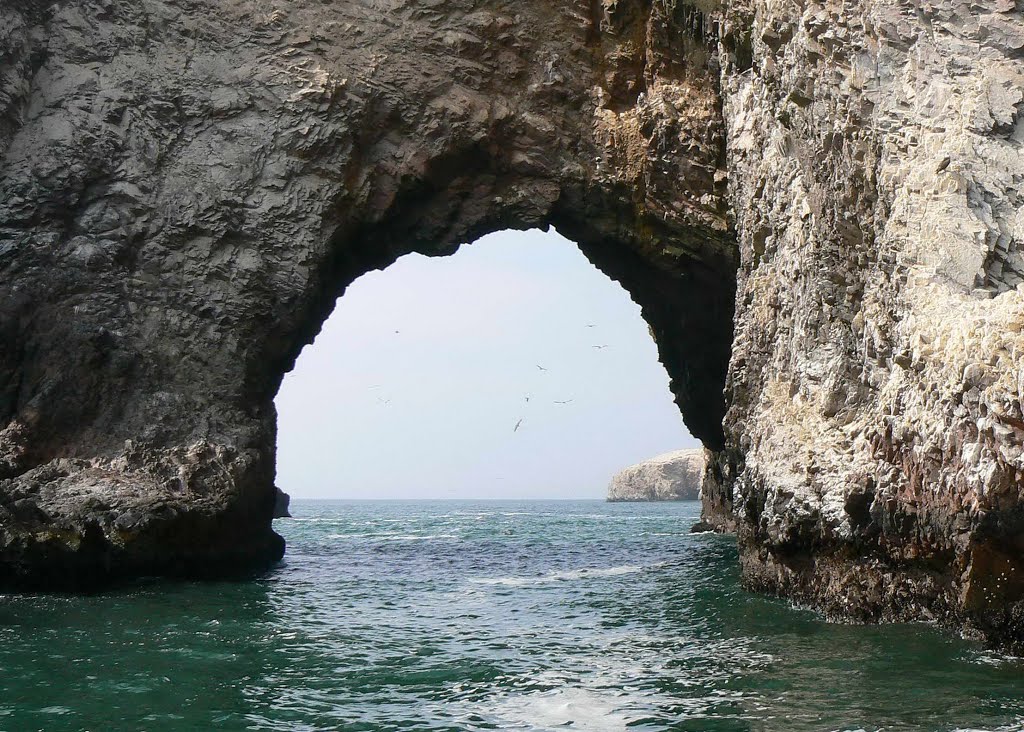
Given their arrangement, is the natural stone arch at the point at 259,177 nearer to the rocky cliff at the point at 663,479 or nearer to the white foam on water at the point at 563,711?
the white foam on water at the point at 563,711

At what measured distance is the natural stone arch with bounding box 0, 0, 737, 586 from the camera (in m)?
19.1

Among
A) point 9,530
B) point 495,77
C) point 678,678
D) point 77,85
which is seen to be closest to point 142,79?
point 77,85

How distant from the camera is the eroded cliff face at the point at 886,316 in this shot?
972 centimetres

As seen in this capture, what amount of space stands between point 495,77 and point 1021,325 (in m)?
14.0

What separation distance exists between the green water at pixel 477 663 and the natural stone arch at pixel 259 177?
4.28 meters

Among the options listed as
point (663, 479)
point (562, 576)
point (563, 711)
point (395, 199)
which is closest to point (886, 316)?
point (563, 711)

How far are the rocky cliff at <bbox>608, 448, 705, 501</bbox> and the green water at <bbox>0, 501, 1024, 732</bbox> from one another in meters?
98.3

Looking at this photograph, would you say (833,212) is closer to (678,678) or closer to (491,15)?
(678,678)

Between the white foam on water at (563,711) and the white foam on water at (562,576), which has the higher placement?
the white foam on water at (563,711)

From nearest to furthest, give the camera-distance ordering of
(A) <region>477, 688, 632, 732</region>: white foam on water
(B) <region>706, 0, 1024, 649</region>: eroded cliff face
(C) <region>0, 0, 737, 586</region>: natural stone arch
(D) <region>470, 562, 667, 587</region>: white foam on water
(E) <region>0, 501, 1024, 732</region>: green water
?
(A) <region>477, 688, 632, 732</region>: white foam on water < (E) <region>0, 501, 1024, 732</region>: green water < (B) <region>706, 0, 1024, 649</region>: eroded cliff face < (D) <region>470, 562, 667, 587</region>: white foam on water < (C) <region>0, 0, 737, 586</region>: natural stone arch

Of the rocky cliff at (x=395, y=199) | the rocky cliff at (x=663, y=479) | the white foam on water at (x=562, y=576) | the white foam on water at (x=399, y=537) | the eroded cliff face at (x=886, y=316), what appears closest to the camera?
the eroded cliff face at (x=886, y=316)

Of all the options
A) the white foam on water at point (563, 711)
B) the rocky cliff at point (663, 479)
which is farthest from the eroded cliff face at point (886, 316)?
→ the rocky cliff at point (663, 479)

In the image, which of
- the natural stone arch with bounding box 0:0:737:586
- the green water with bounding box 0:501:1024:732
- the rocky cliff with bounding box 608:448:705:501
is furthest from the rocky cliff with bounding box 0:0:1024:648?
the rocky cliff with bounding box 608:448:705:501

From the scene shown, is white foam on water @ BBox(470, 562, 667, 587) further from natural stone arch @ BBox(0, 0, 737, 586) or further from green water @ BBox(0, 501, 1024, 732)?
natural stone arch @ BBox(0, 0, 737, 586)
